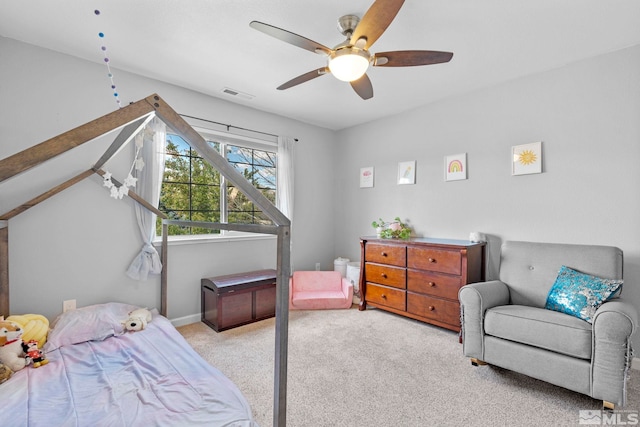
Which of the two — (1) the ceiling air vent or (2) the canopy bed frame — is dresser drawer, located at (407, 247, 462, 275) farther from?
(1) the ceiling air vent

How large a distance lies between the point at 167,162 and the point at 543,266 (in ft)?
12.5

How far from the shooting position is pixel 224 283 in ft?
10.6

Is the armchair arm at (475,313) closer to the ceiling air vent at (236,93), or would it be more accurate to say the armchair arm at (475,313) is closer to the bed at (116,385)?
the bed at (116,385)

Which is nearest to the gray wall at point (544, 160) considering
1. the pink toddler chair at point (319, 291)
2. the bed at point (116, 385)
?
the pink toddler chair at point (319, 291)

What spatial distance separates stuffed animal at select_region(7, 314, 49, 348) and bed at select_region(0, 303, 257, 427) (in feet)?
0.18

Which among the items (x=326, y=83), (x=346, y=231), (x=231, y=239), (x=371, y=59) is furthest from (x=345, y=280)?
(x=371, y=59)

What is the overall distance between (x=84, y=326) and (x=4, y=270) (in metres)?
0.70

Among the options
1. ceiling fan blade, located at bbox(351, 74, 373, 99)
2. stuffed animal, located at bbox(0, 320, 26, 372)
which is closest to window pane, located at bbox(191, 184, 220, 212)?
stuffed animal, located at bbox(0, 320, 26, 372)

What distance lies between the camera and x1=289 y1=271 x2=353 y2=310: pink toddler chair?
150 inches

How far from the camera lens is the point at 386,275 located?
361 cm

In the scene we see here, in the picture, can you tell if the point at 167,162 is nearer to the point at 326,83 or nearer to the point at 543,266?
the point at 326,83

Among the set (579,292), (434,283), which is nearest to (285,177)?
(434,283)

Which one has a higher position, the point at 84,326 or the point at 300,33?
the point at 300,33

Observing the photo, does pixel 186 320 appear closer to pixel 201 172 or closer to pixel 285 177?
pixel 201 172
